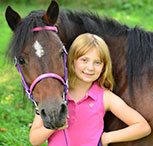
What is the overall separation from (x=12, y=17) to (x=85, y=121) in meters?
0.85

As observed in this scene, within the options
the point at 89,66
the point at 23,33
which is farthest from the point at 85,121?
the point at 23,33

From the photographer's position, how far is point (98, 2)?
496 inches

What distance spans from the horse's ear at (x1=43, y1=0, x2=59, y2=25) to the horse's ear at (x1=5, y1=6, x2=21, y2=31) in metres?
0.18

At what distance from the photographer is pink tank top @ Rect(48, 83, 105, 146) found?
3146mm

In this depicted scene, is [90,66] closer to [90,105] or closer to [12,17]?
[90,105]

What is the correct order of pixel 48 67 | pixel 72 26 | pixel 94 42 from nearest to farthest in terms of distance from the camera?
pixel 48 67 → pixel 94 42 → pixel 72 26

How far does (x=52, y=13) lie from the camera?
3.04 metres

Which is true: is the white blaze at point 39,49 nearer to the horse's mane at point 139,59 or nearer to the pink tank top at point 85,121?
the pink tank top at point 85,121

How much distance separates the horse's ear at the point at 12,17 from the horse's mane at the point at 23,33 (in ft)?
0.11

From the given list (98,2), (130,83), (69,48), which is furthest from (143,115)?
(98,2)

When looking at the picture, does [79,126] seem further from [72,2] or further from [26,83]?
[72,2]

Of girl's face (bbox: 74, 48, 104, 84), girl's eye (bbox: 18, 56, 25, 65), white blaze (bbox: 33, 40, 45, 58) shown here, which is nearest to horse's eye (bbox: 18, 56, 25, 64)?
girl's eye (bbox: 18, 56, 25, 65)

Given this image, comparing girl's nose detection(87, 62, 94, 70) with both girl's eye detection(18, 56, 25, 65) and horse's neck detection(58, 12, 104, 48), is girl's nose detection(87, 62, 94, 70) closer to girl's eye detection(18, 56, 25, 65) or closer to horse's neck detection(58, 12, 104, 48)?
horse's neck detection(58, 12, 104, 48)

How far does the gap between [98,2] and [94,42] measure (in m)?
9.67
